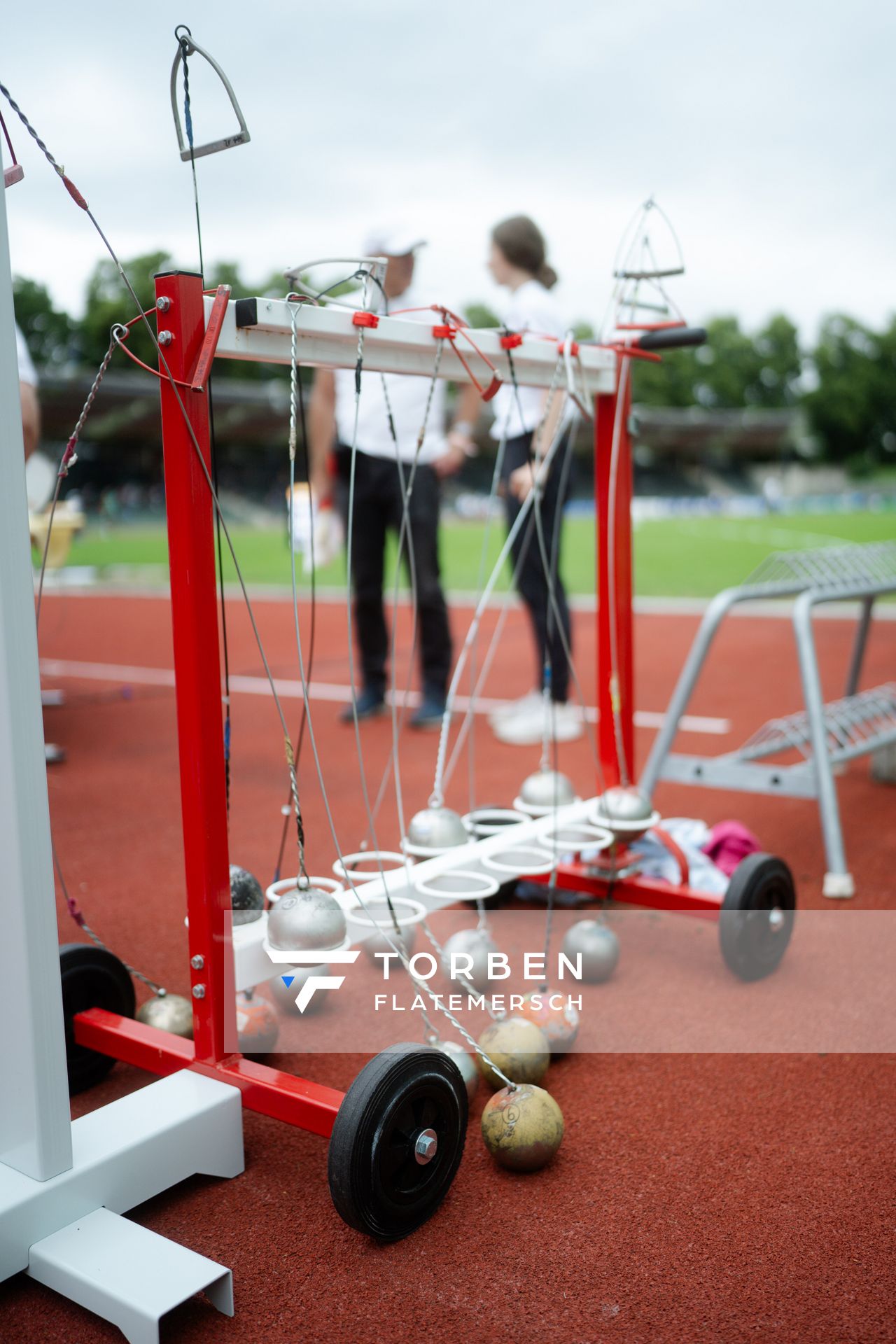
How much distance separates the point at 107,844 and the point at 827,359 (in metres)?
80.2

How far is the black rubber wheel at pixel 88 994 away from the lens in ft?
6.44

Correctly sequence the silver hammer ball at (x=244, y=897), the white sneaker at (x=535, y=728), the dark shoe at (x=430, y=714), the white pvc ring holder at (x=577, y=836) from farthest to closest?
the dark shoe at (x=430, y=714) < the white sneaker at (x=535, y=728) < the white pvc ring holder at (x=577, y=836) < the silver hammer ball at (x=244, y=897)

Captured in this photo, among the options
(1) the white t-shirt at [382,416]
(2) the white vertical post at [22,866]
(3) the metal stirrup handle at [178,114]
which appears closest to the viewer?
(2) the white vertical post at [22,866]

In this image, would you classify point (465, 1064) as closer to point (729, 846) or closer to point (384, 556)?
point (729, 846)

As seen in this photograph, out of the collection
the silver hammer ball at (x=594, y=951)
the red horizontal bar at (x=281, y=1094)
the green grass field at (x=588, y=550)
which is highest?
the red horizontal bar at (x=281, y=1094)

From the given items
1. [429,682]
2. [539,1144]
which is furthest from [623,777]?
[429,682]

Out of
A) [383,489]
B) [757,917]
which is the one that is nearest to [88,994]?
[757,917]

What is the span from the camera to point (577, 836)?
251 cm

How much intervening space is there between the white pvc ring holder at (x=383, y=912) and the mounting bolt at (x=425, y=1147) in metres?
0.38

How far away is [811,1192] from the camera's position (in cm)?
166

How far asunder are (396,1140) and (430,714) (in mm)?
3465

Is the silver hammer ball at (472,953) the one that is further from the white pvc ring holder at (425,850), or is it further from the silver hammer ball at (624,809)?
the silver hammer ball at (624,809)

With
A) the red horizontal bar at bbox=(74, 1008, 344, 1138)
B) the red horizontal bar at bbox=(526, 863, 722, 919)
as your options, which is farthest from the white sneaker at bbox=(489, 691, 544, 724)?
the red horizontal bar at bbox=(74, 1008, 344, 1138)

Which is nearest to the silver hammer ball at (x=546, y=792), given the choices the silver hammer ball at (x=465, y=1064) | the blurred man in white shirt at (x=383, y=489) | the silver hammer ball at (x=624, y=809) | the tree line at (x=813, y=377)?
the silver hammer ball at (x=624, y=809)
